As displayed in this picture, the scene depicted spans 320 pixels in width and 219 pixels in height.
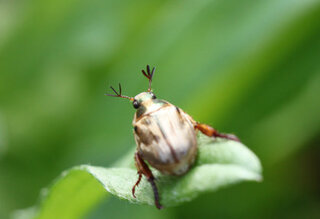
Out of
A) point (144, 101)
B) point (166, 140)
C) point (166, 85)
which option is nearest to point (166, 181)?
point (166, 140)

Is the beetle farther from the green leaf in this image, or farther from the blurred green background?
the blurred green background

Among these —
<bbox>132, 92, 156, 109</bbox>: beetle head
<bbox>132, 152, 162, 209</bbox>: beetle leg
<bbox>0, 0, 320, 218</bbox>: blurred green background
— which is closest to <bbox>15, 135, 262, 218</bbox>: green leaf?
<bbox>132, 152, 162, 209</bbox>: beetle leg

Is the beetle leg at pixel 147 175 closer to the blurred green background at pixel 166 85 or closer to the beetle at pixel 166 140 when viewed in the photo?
the beetle at pixel 166 140

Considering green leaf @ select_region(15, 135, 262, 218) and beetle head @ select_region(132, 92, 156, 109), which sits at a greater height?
beetle head @ select_region(132, 92, 156, 109)

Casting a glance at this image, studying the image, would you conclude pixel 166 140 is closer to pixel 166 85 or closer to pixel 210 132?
pixel 210 132

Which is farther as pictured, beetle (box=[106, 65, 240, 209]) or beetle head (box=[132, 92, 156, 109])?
beetle head (box=[132, 92, 156, 109])

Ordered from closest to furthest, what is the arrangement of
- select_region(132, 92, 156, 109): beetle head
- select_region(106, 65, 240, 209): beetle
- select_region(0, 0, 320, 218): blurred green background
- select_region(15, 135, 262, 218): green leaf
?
select_region(15, 135, 262, 218): green leaf < select_region(106, 65, 240, 209): beetle < select_region(132, 92, 156, 109): beetle head < select_region(0, 0, 320, 218): blurred green background
